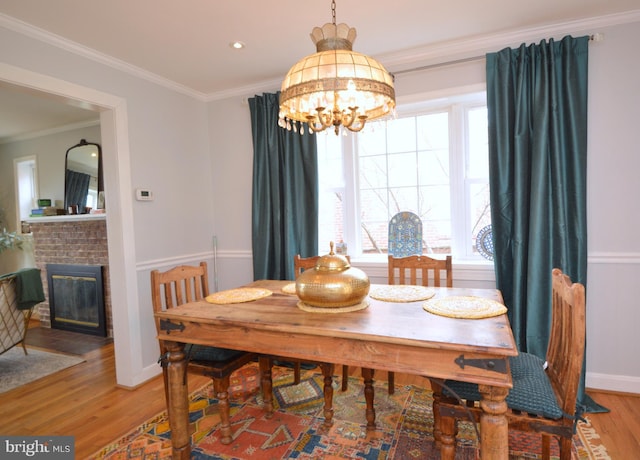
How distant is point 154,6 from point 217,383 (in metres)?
2.12

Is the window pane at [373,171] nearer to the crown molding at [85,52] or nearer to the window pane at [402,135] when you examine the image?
the window pane at [402,135]

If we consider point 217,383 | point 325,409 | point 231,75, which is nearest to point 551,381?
point 325,409

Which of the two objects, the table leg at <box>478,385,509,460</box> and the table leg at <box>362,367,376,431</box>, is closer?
the table leg at <box>478,385,509,460</box>

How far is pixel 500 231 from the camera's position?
2541 millimetres

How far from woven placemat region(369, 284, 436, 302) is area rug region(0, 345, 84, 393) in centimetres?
294

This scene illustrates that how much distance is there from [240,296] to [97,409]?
1.43 m

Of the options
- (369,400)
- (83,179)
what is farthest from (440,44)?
(83,179)

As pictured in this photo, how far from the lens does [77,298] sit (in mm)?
4211

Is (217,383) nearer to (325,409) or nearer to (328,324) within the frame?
(325,409)

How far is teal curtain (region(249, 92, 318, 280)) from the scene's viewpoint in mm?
3125

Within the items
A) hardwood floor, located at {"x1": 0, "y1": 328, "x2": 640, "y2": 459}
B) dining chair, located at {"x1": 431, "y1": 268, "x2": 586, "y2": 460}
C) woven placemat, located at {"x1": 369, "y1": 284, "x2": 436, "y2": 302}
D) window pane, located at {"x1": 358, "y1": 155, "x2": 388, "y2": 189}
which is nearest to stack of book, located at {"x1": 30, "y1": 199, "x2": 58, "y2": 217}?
hardwood floor, located at {"x1": 0, "y1": 328, "x2": 640, "y2": 459}

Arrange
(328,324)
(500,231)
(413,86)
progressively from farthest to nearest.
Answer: (413,86)
(500,231)
(328,324)

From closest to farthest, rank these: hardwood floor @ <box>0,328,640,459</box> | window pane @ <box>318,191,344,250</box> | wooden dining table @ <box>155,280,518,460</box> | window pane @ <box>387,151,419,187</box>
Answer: wooden dining table @ <box>155,280,518,460</box> → hardwood floor @ <box>0,328,640,459</box> → window pane @ <box>387,151,419,187</box> → window pane @ <box>318,191,344,250</box>

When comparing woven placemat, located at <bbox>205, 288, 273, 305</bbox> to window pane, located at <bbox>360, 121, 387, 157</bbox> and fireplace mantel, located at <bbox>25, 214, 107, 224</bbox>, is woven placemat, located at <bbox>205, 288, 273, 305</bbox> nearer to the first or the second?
window pane, located at <bbox>360, 121, 387, 157</bbox>
